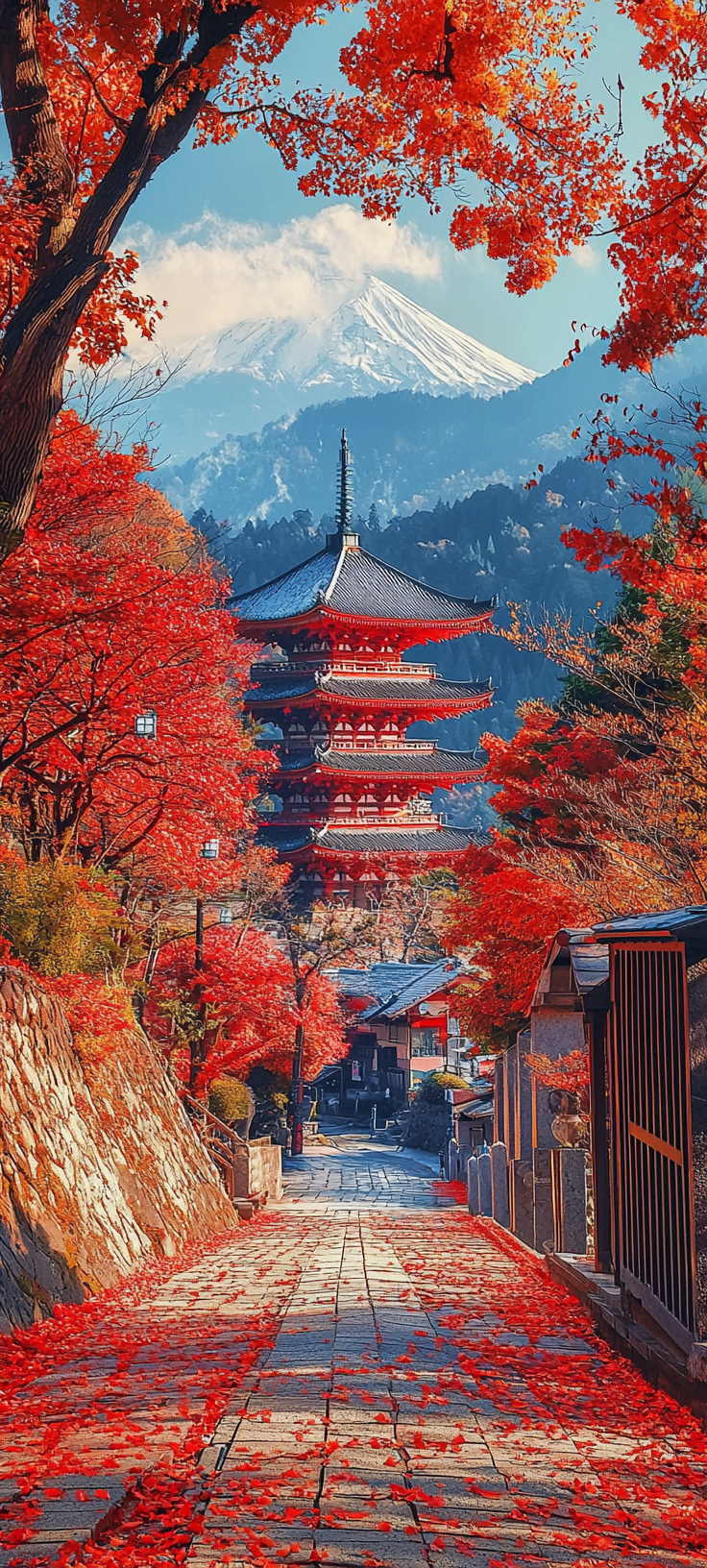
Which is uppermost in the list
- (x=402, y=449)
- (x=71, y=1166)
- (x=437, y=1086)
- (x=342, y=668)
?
(x=402, y=449)

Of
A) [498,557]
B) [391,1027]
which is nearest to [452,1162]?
[391,1027]

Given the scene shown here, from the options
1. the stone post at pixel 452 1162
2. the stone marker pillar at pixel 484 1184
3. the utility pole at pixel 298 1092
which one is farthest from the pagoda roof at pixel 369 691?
the stone marker pillar at pixel 484 1184

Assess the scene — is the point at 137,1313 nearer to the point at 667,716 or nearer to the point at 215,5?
the point at 215,5

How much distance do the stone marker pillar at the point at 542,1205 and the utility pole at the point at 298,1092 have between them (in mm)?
16906

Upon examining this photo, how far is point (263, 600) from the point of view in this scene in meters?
46.4

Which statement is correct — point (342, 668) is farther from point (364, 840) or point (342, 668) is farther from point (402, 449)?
point (402, 449)

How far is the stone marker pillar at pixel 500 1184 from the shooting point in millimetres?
15391

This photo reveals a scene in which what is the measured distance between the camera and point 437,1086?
33.6 metres

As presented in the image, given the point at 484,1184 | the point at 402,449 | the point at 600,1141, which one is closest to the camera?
the point at 600,1141

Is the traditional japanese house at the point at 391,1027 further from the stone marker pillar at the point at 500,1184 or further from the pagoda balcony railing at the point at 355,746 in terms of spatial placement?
the stone marker pillar at the point at 500,1184

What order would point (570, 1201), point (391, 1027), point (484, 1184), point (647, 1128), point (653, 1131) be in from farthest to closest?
1. point (391, 1027)
2. point (484, 1184)
3. point (570, 1201)
4. point (647, 1128)
5. point (653, 1131)

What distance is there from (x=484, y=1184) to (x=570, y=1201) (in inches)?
316

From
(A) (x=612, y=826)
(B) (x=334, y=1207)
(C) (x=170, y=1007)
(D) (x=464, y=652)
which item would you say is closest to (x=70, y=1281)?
(A) (x=612, y=826)

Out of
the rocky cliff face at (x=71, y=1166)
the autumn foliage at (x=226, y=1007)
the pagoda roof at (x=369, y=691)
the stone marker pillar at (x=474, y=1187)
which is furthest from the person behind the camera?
the pagoda roof at (x=369, y=691)
